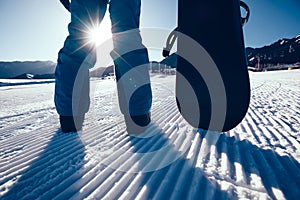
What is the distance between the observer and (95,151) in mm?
678

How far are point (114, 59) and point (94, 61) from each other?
0.21 m

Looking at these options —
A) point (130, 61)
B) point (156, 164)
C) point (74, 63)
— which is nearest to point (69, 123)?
point (74, 63)

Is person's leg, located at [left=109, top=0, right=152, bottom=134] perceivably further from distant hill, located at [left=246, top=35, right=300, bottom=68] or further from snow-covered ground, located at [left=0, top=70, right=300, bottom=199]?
distant hill, located at [left=246, top=35, right=300, bottom=68]

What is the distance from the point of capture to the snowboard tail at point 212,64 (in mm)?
710

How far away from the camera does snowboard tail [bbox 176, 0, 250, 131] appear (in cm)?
71

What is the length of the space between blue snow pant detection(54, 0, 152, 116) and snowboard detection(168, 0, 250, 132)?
0.62 feet

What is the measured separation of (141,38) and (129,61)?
0.13 m

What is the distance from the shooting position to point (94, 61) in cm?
100

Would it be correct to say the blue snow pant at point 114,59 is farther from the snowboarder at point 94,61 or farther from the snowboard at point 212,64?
the snowboard at point 212,64

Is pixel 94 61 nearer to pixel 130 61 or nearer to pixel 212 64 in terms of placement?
pixel 130 61

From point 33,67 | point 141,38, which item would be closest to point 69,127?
point 141,38

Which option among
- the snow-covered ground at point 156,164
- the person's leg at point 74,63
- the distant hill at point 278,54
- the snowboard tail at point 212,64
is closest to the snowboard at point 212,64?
the snowboard tail at point 212,64

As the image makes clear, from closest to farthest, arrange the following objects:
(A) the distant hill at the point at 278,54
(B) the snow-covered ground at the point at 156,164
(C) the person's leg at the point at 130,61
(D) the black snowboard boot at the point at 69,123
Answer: (B) the snow-covered ground at the point at 156,164 < (C) the person's leg at the point at 130,61 < (D) the black snowboard boot at the point at 69,123 < (A) the distant hill at the point at 278,54

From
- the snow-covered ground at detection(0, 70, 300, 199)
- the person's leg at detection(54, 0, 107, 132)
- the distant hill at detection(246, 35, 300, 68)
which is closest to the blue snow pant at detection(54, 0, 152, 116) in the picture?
the person's leg at detection(54, 0, 107, 132)
